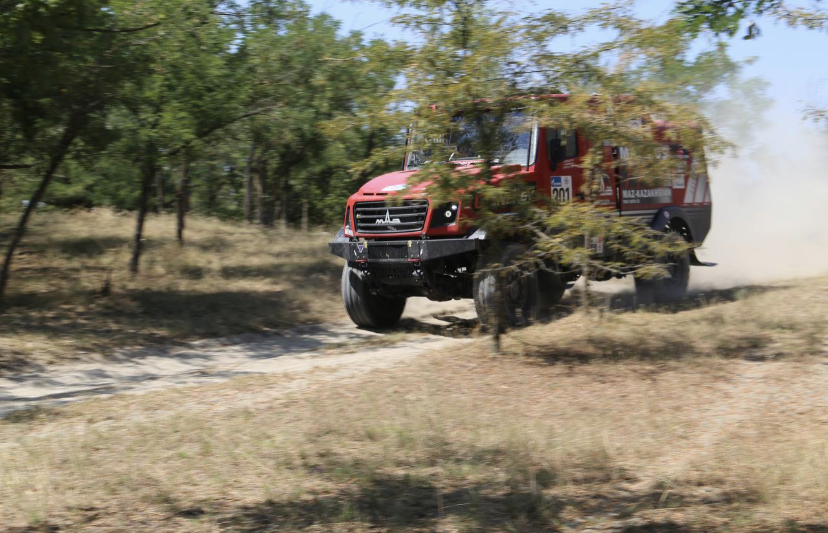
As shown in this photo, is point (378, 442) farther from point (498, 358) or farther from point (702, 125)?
point (702, 125)

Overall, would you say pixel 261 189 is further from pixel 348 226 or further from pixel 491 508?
pixel 491 508

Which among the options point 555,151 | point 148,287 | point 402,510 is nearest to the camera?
point 402,510

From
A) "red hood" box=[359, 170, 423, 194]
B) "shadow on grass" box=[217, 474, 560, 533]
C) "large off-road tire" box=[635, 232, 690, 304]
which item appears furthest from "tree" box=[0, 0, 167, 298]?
"large off-road tire" box=[635, 232, 690, 304]

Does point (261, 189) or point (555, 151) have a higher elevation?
point (555, 151)

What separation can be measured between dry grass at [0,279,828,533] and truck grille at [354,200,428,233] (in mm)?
2190

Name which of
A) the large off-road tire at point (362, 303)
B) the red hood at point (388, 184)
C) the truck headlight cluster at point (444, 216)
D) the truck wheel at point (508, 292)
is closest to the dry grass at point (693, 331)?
the truck wheel at point (508, 292)

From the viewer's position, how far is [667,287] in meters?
14.0

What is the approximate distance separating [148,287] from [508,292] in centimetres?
687

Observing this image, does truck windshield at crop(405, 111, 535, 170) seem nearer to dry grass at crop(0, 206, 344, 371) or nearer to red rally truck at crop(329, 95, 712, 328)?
red rally truck at crop(329, 95, 712, 328)

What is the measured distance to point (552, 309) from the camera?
540 inches

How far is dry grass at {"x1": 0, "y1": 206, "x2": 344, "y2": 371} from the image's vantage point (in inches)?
472

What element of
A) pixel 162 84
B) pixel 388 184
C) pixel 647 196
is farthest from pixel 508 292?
pixel 162 84

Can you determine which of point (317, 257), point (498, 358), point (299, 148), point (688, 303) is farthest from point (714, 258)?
point (498, 358)

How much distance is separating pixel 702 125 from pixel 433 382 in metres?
4.11
